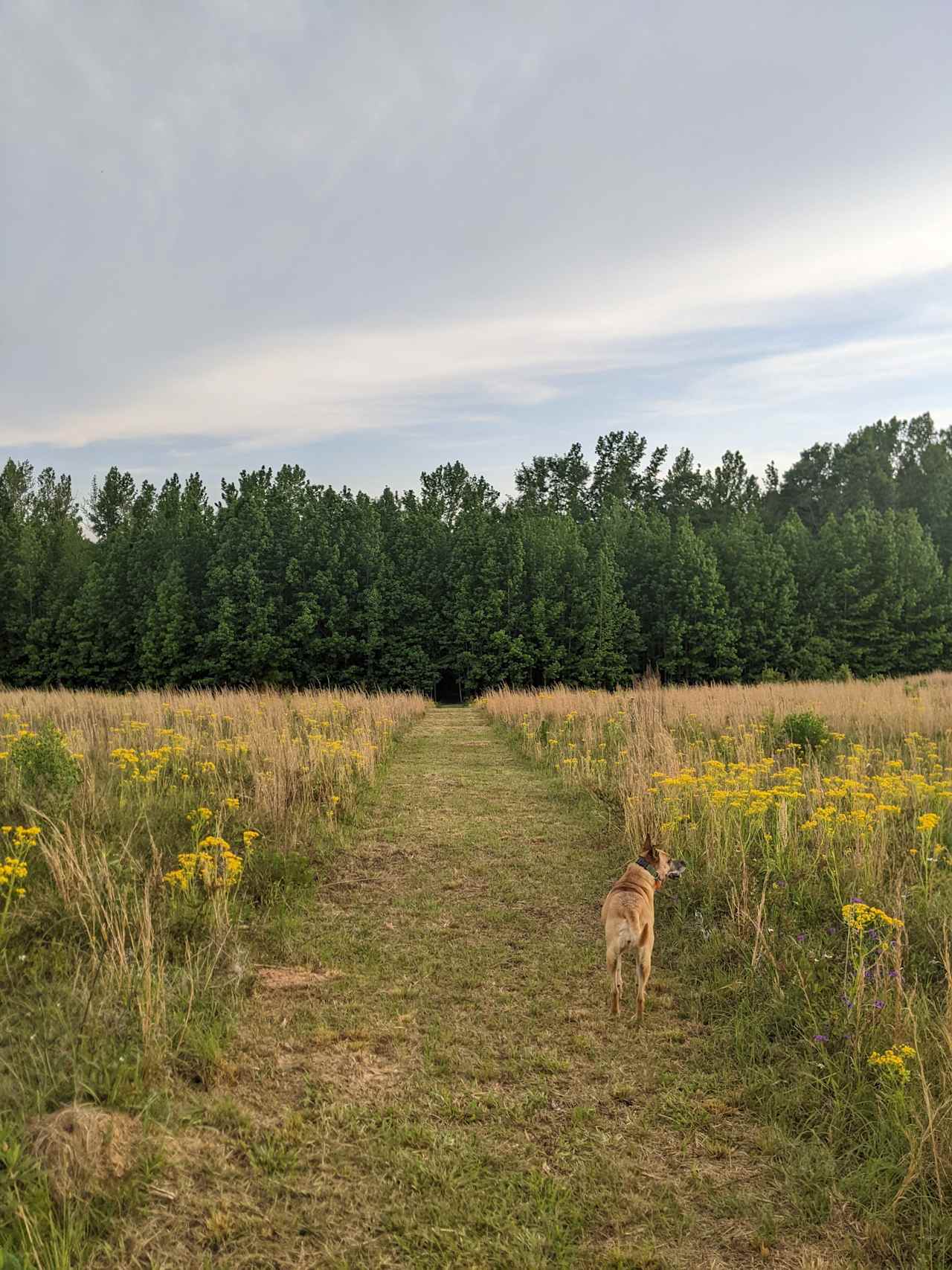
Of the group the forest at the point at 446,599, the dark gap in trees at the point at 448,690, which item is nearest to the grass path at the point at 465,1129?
the forest at the point at 446,599

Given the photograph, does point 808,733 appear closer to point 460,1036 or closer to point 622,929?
point 622,929

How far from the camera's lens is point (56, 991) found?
3.75 metres

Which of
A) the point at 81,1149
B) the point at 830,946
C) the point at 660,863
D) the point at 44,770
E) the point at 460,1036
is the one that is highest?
the point at 44,770

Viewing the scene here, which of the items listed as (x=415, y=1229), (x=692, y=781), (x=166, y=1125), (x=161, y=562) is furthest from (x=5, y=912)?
(x=161, y=562)

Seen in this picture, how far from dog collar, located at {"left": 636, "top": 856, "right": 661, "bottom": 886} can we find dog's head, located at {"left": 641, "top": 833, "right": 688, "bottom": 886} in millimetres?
10

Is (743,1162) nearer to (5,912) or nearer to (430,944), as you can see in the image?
(430,944)

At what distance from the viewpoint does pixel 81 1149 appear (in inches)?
103

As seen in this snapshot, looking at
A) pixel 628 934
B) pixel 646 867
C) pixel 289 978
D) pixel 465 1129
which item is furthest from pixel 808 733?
Answer: pixel 465 1129

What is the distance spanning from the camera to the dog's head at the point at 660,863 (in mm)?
4723

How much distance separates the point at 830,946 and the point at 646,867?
3.60 feet

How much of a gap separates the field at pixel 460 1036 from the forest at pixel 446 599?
28.8 metres

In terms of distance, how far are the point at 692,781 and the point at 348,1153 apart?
4.39 meters

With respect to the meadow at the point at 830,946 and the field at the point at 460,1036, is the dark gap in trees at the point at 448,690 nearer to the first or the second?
the meadow at the point at 830,946

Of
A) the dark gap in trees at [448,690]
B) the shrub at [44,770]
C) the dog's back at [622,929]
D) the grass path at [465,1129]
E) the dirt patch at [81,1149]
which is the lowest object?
the dark gap in trees at [448,690]
